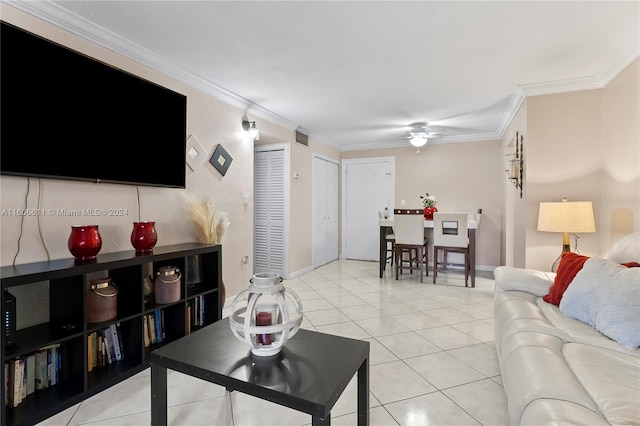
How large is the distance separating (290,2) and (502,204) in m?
4.62

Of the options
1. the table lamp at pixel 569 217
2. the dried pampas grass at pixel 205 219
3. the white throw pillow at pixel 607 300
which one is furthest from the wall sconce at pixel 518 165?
the dried pampas grass at pixel 205 219

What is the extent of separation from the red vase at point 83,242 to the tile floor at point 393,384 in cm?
84

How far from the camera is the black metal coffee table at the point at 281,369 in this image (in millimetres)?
1026

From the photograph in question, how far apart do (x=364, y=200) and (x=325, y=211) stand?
90cm

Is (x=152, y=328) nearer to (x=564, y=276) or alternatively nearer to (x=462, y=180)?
(x=564, y=276)

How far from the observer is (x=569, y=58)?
256cm

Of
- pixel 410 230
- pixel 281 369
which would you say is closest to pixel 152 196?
pixel 281 369

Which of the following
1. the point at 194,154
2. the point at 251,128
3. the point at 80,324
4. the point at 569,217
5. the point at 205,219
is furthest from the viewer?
the point at 251,128

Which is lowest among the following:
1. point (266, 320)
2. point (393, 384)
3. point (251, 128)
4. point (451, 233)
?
point (393, 384)

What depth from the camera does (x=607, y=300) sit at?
1.54 meters

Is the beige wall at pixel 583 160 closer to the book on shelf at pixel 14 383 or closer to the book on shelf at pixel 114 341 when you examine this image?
the book on shelf at pixel 114 341

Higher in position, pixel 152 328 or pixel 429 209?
pixel 429 209

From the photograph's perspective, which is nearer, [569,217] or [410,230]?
[569,217]

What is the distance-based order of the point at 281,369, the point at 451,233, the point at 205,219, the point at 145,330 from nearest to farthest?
the point at 281,369 < the point at 145,330 < the point at 205,219 < the point at 451,233
